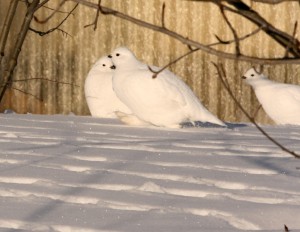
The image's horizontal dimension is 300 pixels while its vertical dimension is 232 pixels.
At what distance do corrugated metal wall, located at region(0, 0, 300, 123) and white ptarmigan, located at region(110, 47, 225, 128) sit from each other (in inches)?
224

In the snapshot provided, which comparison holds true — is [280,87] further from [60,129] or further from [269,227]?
[269,227]

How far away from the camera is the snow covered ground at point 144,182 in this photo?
283 cm

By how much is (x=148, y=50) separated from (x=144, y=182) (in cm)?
887

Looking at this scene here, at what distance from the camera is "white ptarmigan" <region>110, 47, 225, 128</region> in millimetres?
6043

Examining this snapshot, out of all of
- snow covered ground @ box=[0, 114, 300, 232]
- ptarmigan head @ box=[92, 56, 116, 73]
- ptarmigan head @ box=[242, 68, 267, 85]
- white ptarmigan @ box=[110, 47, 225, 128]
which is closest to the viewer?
snow covered ground @ box=[0, 114, 300, 232]

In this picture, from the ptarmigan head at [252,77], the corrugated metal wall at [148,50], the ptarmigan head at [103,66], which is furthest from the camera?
the corrugated metal wall at [148,50]

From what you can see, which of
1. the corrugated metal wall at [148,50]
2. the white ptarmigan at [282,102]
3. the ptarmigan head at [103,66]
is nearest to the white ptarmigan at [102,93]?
the ptarmigan head at [103,66]

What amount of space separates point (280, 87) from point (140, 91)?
310 cm

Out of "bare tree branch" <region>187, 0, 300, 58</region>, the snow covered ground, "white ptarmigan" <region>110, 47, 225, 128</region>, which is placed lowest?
the snow covered ground

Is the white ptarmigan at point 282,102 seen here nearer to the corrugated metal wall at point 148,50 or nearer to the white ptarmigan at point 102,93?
the white ptarmigan at point 102,93

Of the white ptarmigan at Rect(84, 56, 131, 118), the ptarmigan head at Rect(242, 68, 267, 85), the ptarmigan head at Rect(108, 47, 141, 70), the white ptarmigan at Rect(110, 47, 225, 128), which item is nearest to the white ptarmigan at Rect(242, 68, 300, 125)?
the ptarmigan head at Rect(242, 68, 267, 85)

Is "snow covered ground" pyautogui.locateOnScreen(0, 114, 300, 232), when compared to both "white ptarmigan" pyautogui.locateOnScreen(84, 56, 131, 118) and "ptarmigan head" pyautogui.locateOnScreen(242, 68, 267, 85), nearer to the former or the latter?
"white ptarmigan" pyautogui.locateOnScreen(84, 56, 131, 118)

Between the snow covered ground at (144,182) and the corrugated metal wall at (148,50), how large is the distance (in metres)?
6.65

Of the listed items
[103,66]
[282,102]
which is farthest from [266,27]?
[103,66]
